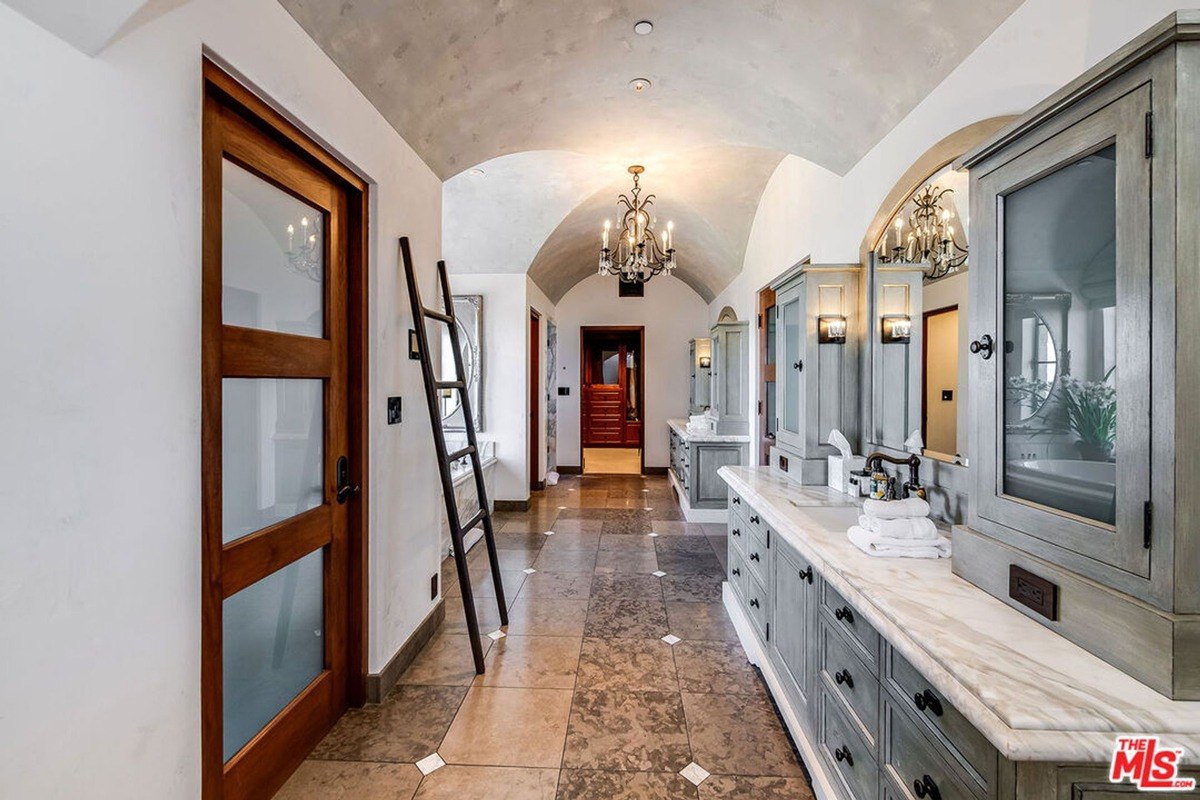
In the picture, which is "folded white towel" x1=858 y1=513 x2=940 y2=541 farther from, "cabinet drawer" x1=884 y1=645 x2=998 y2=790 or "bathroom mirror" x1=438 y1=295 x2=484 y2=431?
"bathroom mirror" x1=438 y1=295 x2=484 y2=431

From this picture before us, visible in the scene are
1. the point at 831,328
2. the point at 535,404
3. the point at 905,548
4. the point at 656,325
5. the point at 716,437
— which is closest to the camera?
the point at 905,548

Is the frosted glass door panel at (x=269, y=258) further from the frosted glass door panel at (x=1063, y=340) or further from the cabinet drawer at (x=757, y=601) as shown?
the cabinet drawer at (x=757, y=601)

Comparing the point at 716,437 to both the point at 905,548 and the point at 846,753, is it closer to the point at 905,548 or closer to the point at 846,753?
the point at 905,548

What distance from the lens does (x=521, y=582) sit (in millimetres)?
3818

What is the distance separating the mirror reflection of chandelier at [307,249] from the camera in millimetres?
1928

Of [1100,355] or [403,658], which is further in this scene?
[403,658]

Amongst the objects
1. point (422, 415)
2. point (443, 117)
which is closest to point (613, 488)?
point (422, 415)

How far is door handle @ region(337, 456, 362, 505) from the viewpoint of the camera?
216cm

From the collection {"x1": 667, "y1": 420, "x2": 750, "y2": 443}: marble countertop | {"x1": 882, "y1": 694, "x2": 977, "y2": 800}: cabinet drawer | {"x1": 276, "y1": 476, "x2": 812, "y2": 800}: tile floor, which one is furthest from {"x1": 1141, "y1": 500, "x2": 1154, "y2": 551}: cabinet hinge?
{"x1": 667, "y1": 420, "x2": 750, "y2": 443}: marble countertop

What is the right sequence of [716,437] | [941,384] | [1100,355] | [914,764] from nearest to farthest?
[1100,355], [914,764], [941,384], [716,437]

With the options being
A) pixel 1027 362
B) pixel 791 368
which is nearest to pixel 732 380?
pixel 791 368

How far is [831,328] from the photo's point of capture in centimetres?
272

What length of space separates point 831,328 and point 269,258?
8.01 feet

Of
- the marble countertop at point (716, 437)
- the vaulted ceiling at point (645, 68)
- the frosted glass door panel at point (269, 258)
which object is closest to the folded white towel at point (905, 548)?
the vaulted ceiling at point (645, 68)
